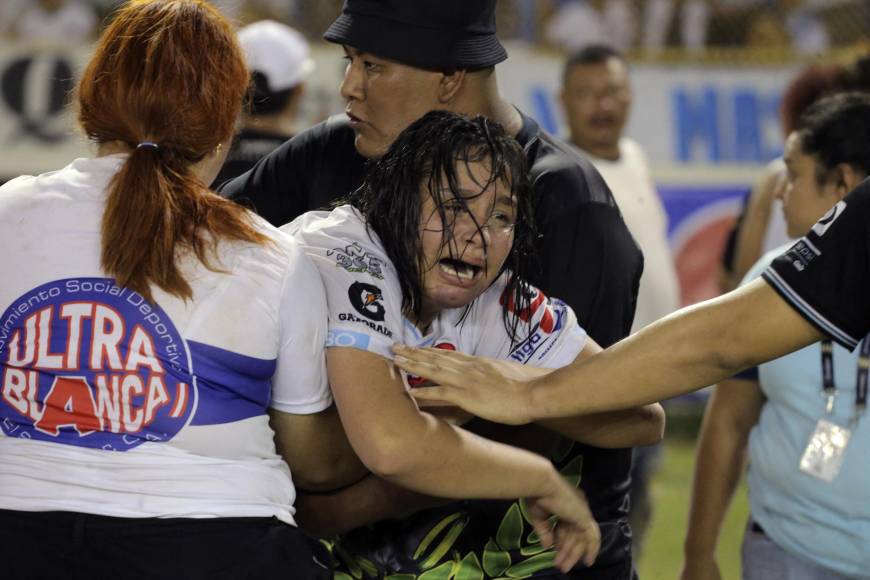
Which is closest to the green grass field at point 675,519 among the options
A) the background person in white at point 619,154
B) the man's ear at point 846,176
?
the background person in white at point 619,154

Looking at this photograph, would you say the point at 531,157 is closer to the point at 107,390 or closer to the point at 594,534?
the point at 594,534

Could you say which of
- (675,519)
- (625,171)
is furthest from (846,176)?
(675,519)

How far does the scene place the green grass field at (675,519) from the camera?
19.3ft

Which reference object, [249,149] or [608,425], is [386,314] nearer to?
[608,425]

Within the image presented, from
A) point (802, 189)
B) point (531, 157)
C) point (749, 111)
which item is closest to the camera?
point (531, 157)

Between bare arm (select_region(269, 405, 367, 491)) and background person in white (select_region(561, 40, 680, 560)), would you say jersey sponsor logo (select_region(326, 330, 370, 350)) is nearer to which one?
bare arm (select_region(269, 405, 367, 491))

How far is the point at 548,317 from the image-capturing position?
2621mm

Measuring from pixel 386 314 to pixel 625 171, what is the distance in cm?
414

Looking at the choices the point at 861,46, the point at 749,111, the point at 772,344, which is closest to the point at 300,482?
the point at 772,344

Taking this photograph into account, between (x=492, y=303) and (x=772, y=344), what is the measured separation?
549 millimetres

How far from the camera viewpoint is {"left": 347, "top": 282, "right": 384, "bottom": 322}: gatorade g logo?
2.31 metres

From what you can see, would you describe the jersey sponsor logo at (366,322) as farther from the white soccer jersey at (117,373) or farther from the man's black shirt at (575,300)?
the man's black shirt at (575,300)

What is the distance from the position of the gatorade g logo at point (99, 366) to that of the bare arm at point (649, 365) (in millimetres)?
510

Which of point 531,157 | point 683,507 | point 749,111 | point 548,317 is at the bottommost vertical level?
point 683,507
